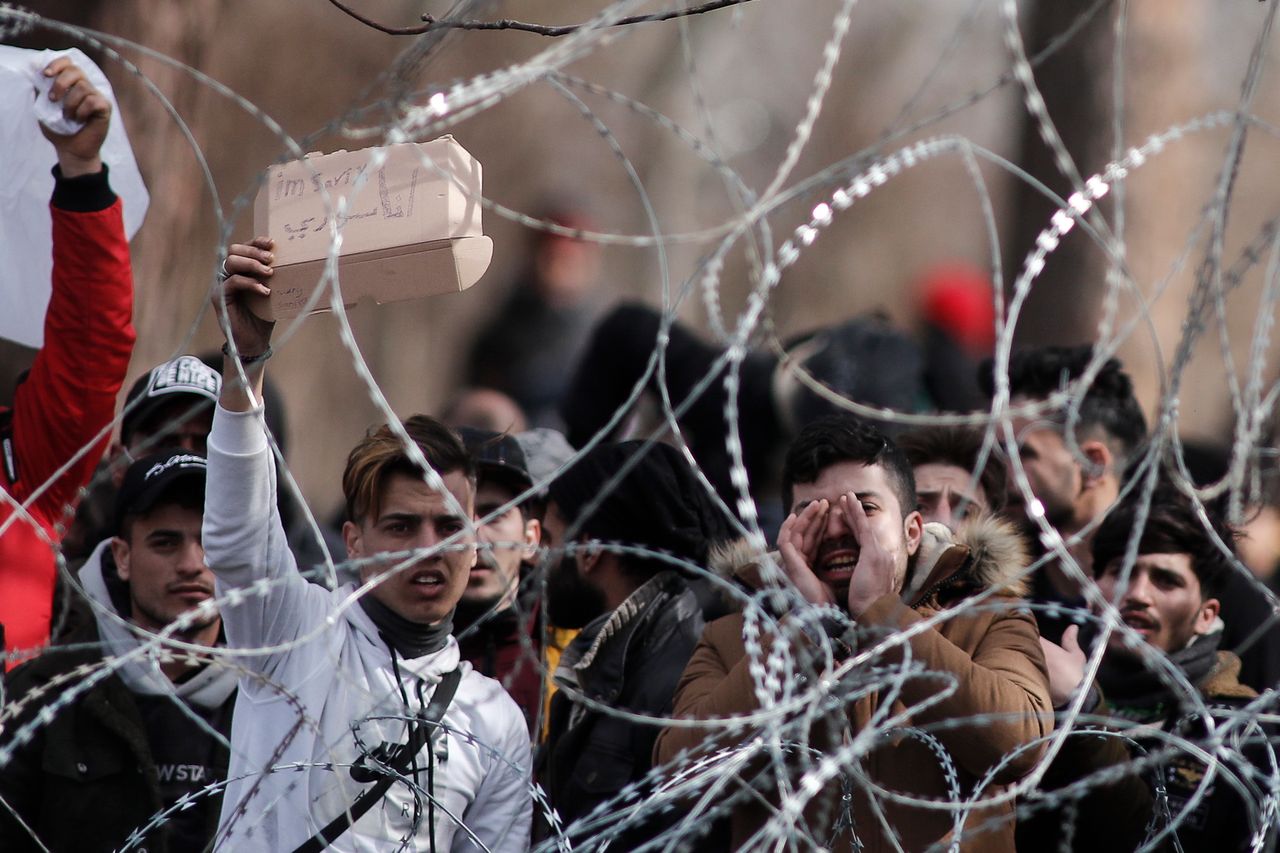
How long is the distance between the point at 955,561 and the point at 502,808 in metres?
0.98

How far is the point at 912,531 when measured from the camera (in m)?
3.26

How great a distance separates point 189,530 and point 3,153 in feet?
3.14

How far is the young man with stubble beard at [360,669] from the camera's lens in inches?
111

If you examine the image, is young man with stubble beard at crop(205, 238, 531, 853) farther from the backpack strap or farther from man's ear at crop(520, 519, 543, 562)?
man's ear at crop(520, 519, 543, 562)

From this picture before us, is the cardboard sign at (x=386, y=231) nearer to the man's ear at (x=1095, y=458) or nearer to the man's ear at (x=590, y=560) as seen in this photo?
the man's ear at (x=590, y=560)

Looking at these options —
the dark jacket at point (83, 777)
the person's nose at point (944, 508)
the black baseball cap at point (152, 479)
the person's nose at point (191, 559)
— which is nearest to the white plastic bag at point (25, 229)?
the black baseball cap at point (152, 479)

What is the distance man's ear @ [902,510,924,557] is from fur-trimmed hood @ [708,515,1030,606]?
15 millimetres

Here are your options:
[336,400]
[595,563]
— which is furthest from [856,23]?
[595,563]

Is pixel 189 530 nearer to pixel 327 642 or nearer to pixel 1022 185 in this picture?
pixel 327 642

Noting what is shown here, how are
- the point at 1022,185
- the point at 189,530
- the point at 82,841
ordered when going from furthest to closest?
1. the point at 1022,185
2. the point at 189,530
3. the point at 82,841

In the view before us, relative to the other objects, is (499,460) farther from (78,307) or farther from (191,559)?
(78,307)

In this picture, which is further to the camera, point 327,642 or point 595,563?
point 595,563

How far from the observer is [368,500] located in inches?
131

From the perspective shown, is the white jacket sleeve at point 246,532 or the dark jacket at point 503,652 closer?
the white jacket sleeve at point 246,532
